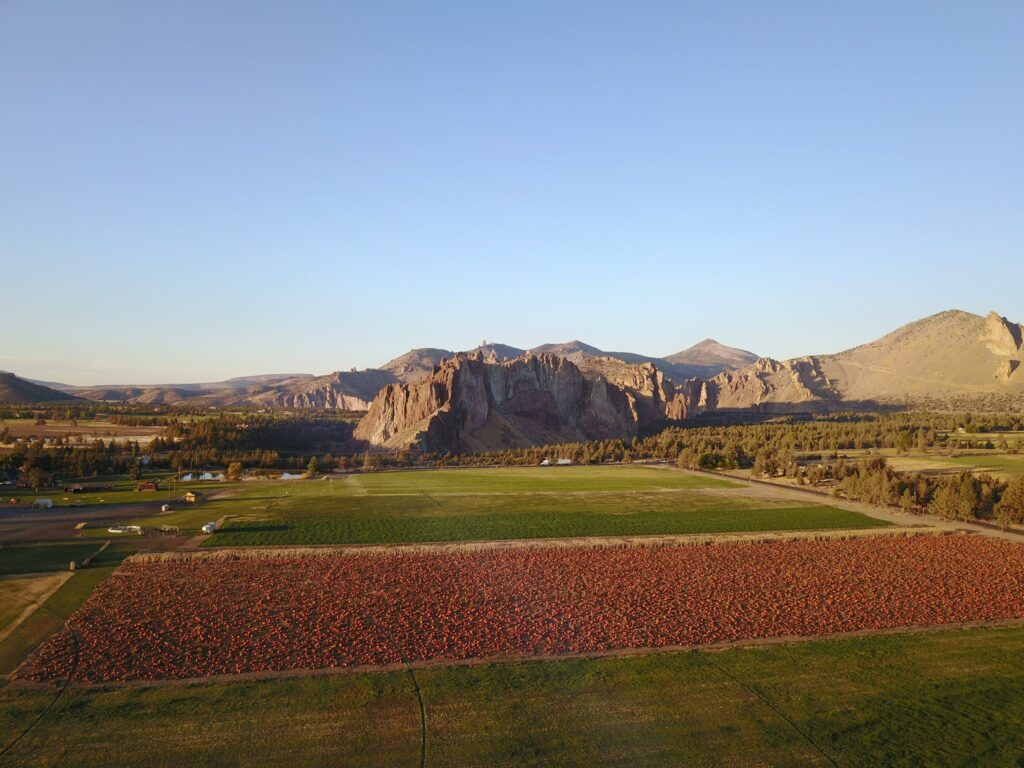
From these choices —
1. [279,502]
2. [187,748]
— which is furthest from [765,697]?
[279,502]

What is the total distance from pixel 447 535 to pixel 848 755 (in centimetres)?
3694

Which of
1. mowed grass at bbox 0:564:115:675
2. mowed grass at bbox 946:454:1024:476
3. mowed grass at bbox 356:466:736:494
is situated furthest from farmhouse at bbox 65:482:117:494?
mowed grass at bbox 946:454:1024:476

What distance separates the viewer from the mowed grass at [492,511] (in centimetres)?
5525

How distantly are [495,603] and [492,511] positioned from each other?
104ft

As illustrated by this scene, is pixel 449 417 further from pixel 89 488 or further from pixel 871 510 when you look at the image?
pixel 871 510

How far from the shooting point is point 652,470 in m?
113

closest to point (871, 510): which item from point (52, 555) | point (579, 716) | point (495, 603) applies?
point (495, 603)

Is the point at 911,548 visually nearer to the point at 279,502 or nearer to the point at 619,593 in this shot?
the point at 619,593

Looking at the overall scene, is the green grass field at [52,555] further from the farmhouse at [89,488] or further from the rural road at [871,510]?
the rural road at [871,510]

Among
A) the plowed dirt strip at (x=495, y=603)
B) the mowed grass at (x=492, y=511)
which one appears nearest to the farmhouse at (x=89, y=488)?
the mowed grass at (x=492, y=511)

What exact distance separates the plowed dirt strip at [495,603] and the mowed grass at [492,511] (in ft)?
26.0

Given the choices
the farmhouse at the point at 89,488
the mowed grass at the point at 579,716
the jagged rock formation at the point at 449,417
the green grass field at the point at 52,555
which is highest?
the jagged rock formation at the point at 449,417

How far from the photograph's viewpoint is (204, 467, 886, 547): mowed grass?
5525 centimetres

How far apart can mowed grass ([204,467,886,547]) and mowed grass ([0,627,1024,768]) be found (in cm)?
2704
